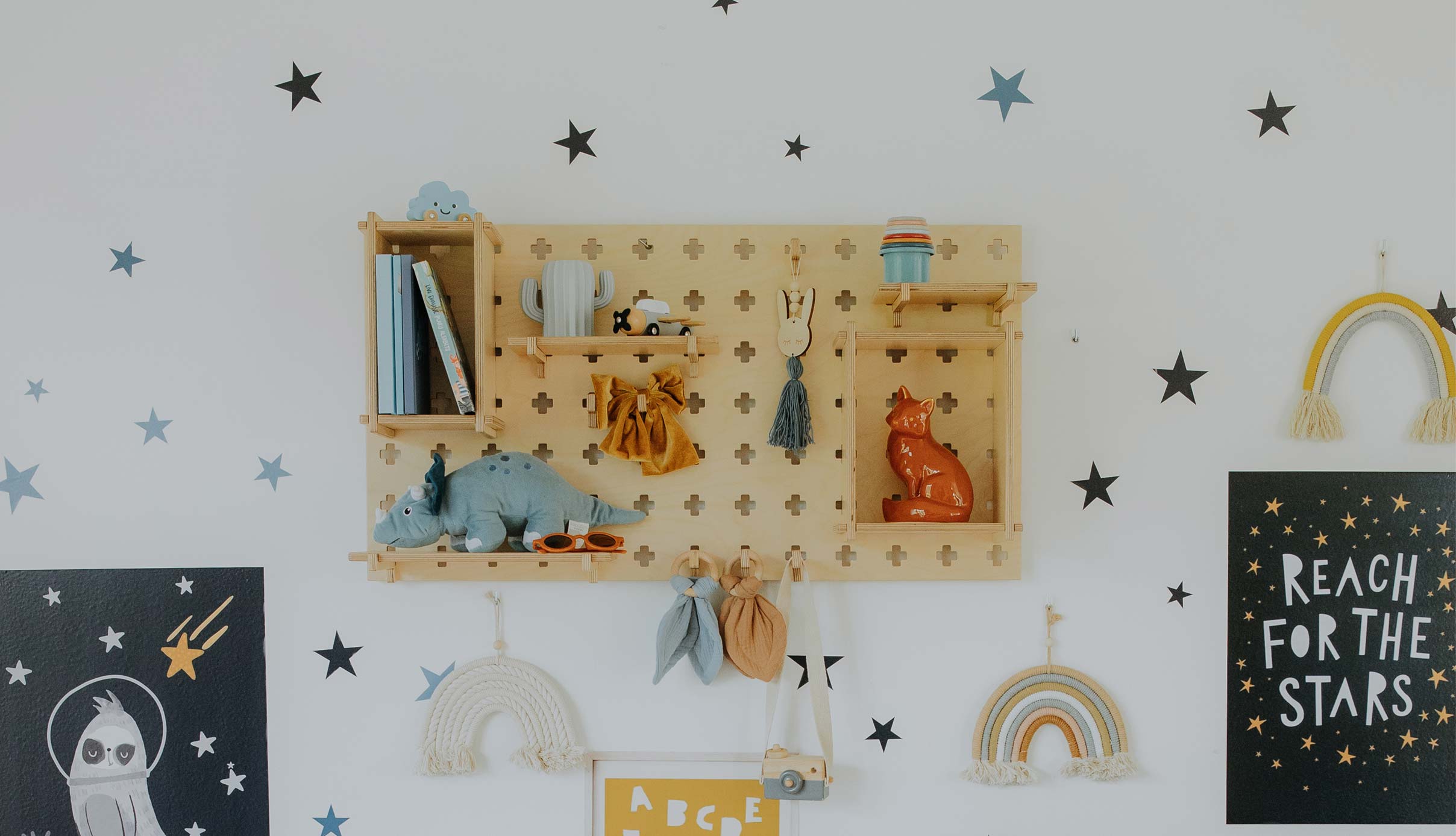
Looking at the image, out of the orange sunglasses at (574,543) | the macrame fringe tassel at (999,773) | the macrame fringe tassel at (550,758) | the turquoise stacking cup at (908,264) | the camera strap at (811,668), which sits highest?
the turquoise stacking cup at (908,264)

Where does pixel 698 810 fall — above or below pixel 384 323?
below

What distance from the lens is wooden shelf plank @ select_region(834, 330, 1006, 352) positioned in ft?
4.37

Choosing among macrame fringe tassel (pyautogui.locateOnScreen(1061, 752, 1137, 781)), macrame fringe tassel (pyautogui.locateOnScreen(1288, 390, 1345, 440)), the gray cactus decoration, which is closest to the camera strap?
macrame fringe tassel (pyautogui.locateOnScreen(1061, 752, 1137, 781))

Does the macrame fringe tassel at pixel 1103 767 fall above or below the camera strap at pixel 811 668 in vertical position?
below

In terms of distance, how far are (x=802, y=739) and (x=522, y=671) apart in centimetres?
47

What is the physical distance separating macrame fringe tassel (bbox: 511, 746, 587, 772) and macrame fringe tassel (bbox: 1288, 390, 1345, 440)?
1.28 m

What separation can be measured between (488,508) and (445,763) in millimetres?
443

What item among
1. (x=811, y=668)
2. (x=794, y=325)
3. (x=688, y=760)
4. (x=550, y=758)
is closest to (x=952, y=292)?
(x=794, y=325)

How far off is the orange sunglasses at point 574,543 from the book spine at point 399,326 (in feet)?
0.98

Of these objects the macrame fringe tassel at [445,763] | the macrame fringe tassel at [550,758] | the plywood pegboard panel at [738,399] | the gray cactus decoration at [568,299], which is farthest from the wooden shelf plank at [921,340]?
the macrame fringe tassel at [445,763]

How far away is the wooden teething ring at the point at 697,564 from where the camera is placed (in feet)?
4.65

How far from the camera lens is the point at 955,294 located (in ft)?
4.42

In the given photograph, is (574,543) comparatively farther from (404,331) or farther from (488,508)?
(404,331)

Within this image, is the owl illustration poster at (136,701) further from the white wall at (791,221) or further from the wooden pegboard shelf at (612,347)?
the wooden pegboard shelf at (612,347)
